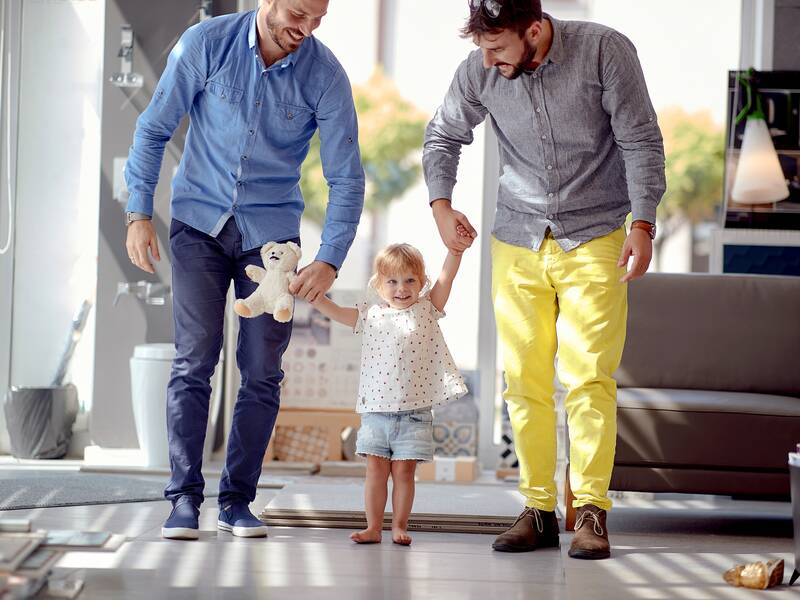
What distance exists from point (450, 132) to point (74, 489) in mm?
1812

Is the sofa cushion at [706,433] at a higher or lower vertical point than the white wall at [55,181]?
lower

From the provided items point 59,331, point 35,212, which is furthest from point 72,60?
point 59,331

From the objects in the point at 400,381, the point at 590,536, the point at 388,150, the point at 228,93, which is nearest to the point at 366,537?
the point at 400,381

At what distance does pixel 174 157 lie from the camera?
4.62 metres

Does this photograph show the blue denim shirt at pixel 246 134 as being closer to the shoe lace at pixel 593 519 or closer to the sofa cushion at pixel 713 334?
the shoe lace at pixel 593 519

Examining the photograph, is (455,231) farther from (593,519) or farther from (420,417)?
(593,519)

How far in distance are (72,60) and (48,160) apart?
464mm

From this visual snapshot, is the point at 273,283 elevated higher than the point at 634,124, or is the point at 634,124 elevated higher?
the point at 634,124

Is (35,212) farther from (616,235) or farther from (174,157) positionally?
(616,235)

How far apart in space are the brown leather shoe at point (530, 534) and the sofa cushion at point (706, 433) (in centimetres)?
49

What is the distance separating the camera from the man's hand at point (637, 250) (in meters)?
2.57

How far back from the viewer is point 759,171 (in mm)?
4461

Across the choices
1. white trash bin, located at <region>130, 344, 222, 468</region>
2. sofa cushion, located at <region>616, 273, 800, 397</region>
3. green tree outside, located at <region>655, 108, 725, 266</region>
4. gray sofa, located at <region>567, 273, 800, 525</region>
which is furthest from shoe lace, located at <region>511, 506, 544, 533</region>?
green tree outside, located at <region>655, 108, 725, 266</region>

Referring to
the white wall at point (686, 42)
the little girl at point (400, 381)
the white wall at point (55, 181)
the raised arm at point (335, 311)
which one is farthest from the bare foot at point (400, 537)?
the white wall at point (686, 42)
